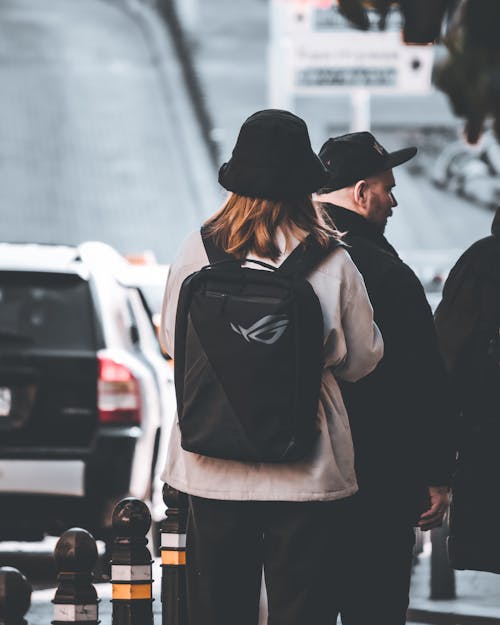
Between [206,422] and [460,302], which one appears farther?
[460,302]

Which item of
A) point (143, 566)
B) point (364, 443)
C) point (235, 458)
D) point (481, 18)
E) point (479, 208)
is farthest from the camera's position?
point (479, 208)

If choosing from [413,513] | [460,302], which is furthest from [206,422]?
[460,302]

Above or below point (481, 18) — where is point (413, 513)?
below

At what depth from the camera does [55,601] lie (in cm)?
493

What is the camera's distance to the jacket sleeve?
4.29m

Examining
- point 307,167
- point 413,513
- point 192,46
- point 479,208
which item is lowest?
point 479,208

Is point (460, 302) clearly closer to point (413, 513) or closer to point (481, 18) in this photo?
point (413, 513)

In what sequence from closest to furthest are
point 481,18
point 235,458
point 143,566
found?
1. point 481,18
2. point 235,458
3. point 143,566

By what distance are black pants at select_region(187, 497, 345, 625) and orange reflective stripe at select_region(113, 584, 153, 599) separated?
4.16ft

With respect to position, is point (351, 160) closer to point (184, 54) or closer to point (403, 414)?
point (403, 414)

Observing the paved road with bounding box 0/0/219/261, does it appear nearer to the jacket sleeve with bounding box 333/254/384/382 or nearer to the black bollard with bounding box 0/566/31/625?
the jacket sleeve with bounding box 333/254/384/382

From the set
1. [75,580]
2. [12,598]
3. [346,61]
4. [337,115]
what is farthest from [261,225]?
[337,115]

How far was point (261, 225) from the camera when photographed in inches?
168

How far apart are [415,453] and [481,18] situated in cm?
217
